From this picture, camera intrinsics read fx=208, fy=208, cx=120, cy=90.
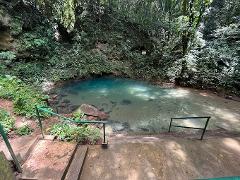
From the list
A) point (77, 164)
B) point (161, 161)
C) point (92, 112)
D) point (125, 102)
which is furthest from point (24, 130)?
point (125, 102)

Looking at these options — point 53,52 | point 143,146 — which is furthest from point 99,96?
point 143,146

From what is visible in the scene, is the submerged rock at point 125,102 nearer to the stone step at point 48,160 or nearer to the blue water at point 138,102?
the blue water at point 138,102

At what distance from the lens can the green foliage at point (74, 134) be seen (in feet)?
16.1

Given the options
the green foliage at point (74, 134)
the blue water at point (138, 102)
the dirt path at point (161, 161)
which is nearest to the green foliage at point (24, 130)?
the green foliage at point (74, 134)

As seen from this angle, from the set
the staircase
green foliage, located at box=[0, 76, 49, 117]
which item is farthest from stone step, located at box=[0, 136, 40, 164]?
green foliage, located at box=[0, 76, 49, 117]

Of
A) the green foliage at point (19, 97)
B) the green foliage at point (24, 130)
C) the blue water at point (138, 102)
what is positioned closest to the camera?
the green foliage at point (24, 130)

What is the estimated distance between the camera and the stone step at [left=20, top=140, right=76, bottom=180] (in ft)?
11.9

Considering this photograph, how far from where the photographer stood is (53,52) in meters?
12.1

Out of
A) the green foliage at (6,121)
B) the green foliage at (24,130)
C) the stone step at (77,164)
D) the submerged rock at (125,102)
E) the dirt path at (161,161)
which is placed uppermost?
the green foliage at (6,121)

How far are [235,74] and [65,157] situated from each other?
955 cm

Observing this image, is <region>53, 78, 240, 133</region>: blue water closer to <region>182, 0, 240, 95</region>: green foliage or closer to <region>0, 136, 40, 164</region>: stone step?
<region>182, 0, 240, 95</region>: green foliage

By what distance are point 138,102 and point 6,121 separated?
18.5 ft

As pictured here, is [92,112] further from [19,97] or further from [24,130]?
[24,130]

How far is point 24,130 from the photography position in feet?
16.8
